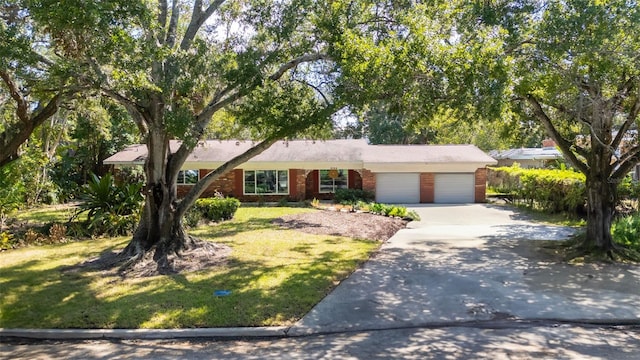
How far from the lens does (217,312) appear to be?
7406mm

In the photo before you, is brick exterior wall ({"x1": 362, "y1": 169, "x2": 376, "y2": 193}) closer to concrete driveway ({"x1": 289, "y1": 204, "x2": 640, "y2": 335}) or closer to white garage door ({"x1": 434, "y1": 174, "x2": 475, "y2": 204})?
white garage door ({"x1": 434, "y1": 174, "x2": 475, "y2": 204})

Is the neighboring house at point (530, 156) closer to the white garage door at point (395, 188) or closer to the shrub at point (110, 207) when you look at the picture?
the white garage door at point (395, 188)

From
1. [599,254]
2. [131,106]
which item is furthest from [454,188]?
[131,106]

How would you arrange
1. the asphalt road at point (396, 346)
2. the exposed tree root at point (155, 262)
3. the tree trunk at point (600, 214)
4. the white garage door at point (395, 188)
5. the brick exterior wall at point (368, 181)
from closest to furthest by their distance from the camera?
A: the asphalt road at point (396, 346) → the exposed tree root at point (155, 262) → the tree trunk at point (600, 214) → the brick exterior wall at point (368, 181) → the white garage door at point (395, 188)

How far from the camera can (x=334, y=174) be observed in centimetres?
2811

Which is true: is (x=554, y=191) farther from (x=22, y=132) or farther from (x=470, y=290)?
(x=22, y=132)

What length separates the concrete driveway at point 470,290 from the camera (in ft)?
23.7

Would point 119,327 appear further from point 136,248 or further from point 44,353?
point 136,248

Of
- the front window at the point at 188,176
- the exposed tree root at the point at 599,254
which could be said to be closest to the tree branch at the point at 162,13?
the exposed tree root at the point at 599,254

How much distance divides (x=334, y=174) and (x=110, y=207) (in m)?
15.0

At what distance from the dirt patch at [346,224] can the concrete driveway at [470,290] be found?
1.82 m

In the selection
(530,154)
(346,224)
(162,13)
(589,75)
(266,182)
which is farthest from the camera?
(530,154)

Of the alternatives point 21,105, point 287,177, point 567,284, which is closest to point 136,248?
point 21,105

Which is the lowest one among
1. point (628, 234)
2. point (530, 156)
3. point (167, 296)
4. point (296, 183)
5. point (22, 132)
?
point (167, 296)
